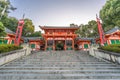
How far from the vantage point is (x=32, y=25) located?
32.6 metres

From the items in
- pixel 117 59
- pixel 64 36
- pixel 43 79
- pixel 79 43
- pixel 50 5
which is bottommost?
pixel 43 79

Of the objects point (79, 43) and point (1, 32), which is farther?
point (79, 43)

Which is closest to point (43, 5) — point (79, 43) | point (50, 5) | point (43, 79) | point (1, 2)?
point (50, 5)

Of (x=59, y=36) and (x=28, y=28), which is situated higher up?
(x=28, y=28)

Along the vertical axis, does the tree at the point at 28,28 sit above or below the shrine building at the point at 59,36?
above

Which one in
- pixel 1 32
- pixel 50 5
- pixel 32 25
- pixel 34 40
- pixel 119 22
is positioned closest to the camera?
pixel 1 32

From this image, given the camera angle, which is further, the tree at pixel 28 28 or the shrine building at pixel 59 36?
the tree at pixel 28 28

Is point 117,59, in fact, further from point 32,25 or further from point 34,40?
point 32,25

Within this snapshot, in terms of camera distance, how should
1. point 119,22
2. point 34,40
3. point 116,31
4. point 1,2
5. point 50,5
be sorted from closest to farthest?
point 119,22, point 1,2, point 50,5, point 116,31, point 34,40

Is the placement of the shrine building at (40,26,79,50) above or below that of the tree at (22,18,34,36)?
below

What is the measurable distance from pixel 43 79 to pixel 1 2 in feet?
38.7

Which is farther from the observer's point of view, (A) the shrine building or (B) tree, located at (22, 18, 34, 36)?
(B) tree, located at (22, 18, 34, 36)

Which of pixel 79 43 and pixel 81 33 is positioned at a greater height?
pixel 81 33

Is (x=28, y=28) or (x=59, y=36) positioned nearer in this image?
Answer: (x=59, y=36)
